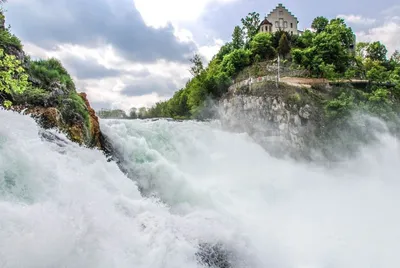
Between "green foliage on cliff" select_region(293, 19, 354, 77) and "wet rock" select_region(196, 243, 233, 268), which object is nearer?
"wet rock" select_region(196, 243, 233, 268)

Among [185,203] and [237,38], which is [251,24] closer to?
[237,38]

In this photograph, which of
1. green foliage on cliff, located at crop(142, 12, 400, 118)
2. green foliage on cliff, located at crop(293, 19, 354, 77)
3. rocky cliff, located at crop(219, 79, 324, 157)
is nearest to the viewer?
rocky cliff, located at crop(219, 79, 324, 157)

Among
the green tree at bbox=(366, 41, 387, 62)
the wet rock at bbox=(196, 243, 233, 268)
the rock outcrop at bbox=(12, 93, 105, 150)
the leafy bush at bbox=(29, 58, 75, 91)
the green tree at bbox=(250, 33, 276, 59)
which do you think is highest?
the green tree at bbox=(366, 41, 387, 62)

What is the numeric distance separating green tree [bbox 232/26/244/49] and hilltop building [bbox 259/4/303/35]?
6571 mm

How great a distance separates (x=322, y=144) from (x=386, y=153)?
4.72 metres

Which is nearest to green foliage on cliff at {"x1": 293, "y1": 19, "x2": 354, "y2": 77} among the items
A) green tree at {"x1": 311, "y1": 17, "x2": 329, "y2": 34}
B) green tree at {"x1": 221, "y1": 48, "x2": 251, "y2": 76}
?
green tree at {"x1": 221, "y1": 48, "x2": 251, "y2": 76}

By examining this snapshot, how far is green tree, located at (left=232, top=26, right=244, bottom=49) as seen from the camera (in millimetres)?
39100

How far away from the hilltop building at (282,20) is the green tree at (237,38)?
6571 mm

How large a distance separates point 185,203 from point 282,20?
42.1 m

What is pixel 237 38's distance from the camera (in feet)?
130

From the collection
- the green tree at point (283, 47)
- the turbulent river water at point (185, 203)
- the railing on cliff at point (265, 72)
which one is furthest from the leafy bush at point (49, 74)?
the green tree at point (283, 47)

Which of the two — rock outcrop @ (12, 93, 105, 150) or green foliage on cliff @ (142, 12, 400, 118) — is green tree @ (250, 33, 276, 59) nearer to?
green foliage on cliff @ (142, 12, 400, 118)

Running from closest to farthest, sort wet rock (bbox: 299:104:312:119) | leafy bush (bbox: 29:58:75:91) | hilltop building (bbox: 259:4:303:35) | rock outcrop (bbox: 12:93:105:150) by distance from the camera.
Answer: rock outcrop (bbox: 12:93:105:150) → leafy bush (bbox: 29:58:75:91) → wet rock (bbox: 299:104:312:119) → hilltop building (bbox: 259:4:303:35)

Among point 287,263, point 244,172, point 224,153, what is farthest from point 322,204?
point 287,263
